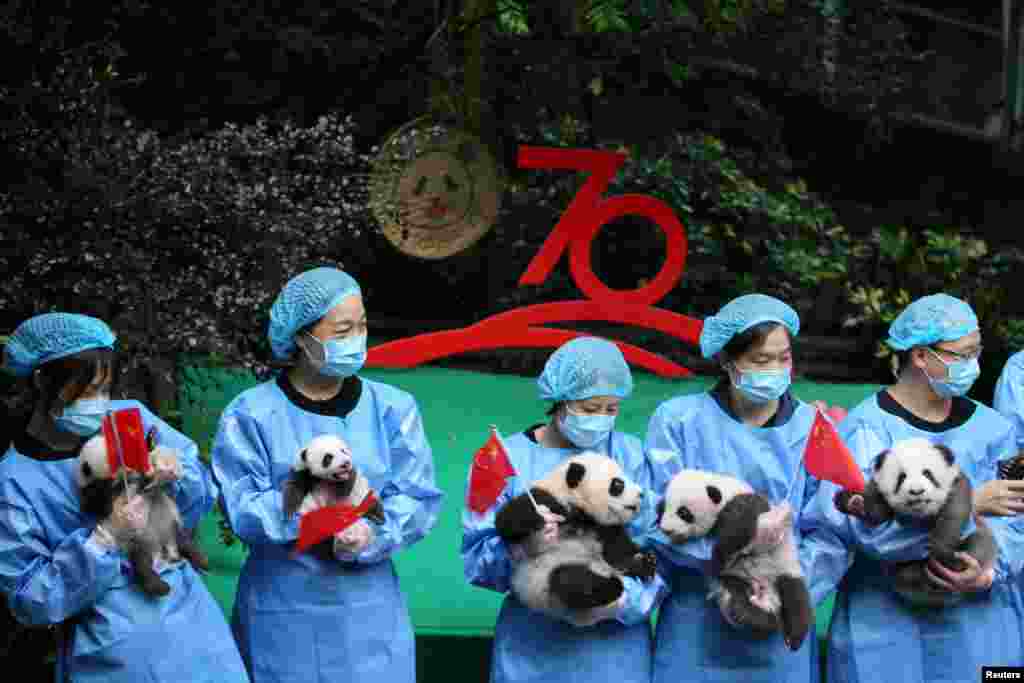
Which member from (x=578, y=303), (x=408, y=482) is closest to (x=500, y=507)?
(x=408, y=482)

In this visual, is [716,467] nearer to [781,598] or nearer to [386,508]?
[781,598]

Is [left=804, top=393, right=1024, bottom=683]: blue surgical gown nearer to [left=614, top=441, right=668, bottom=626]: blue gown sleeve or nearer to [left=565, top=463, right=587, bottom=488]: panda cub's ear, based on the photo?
[left=614, top=441, right=668, bottom=626]: blue gown sleeve

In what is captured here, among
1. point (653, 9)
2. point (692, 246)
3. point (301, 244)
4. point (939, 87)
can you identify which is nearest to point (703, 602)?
point (301, 244)

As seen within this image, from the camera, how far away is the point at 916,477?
4766 mm

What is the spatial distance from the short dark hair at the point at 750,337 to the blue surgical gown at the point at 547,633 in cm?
57

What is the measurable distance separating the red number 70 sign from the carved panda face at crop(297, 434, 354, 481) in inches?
179

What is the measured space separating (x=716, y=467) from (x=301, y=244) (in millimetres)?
2570

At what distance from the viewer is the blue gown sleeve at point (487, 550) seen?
4910mm

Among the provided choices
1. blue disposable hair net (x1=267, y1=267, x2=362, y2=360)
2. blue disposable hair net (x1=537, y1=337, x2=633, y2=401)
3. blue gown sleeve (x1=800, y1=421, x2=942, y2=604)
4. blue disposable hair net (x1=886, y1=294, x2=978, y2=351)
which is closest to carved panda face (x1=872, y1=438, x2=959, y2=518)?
blue gown sleeve (x1=800, y1=421, x2=942, y2=604)

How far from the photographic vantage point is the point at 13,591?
4.59 meters

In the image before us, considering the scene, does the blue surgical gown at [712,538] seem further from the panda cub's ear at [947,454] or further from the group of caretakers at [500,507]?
the panda cub's ear at [947,454]

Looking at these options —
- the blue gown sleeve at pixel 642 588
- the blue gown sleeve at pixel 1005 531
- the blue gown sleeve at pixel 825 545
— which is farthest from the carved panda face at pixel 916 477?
the blue gown sleeve at pixel 642 588

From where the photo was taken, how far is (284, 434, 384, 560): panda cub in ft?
15.6

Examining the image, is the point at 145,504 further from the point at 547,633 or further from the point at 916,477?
the point at 916,477
